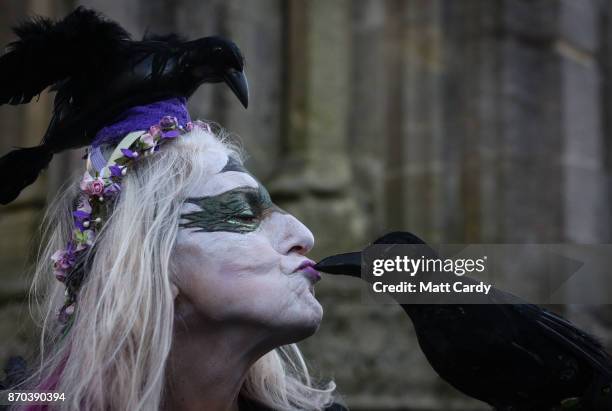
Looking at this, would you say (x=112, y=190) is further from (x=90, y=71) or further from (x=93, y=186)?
(x=90, y=71)

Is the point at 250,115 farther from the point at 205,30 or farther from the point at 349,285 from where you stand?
the point at 349,285

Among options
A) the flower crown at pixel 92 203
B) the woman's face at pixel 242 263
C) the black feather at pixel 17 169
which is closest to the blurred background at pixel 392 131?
the black feather at pixel 17 169

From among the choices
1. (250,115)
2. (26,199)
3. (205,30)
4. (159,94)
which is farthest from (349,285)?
(159,94)

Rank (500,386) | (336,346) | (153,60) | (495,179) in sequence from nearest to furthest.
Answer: (500,386) < (153,60) < (336,346) < (495,179)

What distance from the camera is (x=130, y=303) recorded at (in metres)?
1.91

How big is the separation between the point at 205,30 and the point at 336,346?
76.1 inches

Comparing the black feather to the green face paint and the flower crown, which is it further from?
the green face paint

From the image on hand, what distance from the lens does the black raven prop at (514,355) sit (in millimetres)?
1751

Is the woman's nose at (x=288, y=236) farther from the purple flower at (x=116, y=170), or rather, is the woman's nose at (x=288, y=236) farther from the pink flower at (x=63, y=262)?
the pink flower at (x=63, y=262)

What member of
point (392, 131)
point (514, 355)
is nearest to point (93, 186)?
point (514, 355)

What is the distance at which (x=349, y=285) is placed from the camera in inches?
200

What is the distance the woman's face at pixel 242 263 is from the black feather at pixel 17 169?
44 cm

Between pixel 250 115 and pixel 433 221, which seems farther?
pixel 433 221

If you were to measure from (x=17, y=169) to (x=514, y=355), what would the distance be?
1.24 m
